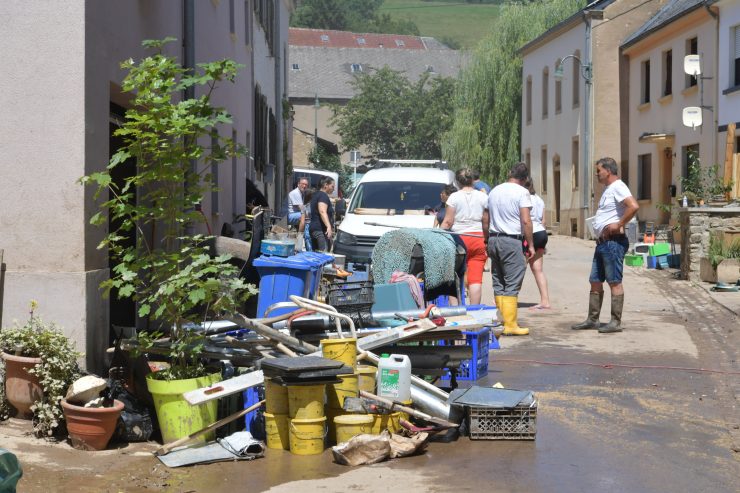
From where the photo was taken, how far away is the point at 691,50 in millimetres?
29859

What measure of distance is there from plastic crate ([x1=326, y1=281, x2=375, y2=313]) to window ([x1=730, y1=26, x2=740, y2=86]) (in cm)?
2050

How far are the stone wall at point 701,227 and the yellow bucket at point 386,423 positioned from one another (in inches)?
482

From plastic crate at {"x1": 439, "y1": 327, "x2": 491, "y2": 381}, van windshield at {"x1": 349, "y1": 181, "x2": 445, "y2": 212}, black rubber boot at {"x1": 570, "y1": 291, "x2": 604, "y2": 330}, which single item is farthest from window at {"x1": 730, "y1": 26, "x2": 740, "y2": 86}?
plastic crate at {"x1": 439, "y1": 327, "x2": 491, "y2": 381}

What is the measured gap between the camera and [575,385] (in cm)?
887

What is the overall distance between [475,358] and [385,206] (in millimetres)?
9531

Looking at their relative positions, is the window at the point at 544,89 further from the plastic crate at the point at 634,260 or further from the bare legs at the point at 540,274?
the bare legs at the point at 540,274

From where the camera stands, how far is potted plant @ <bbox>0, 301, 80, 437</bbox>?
22.2 ft

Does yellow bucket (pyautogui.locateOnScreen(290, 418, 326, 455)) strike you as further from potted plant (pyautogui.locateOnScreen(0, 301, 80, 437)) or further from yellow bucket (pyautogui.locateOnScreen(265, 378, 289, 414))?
potted plant (pyautogui.locateOnScreen(0, 301, 80, 437))

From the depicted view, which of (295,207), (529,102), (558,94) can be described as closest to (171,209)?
(295,207)

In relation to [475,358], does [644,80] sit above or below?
above

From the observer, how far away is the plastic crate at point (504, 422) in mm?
6859

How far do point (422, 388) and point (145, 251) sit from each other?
2.08 meters

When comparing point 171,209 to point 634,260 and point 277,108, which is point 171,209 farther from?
point 277,108

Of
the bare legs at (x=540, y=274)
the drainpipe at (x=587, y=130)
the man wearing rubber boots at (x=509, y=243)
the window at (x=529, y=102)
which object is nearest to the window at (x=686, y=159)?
the drainpipe at (x=587, y=130)
